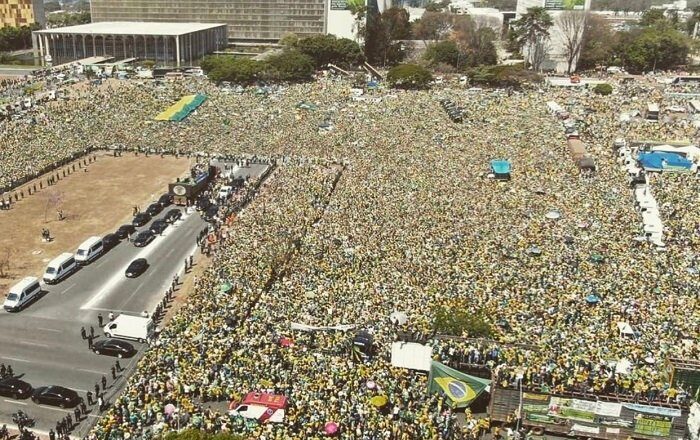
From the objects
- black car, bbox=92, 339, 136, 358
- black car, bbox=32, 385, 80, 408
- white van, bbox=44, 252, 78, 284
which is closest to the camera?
black car, bbox=32, 385, 80, 408

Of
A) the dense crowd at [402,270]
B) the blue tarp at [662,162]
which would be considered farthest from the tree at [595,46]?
the blue tarp at [662,162]

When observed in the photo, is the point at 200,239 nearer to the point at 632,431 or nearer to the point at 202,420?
the point at 202,420

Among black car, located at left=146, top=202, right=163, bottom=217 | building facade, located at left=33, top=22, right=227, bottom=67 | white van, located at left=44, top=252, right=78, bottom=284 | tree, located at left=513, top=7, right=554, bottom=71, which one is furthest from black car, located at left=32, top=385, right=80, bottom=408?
tree, located at left=513, top=7, right=554, bottom=71

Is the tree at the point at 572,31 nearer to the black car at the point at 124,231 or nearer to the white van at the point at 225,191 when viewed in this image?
the white van at the point at 225,191

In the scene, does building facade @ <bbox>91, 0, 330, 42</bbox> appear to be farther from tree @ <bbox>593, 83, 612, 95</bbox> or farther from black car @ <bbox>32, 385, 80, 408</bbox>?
black car @ <bbox>32, 385, 80, 408</bbox>

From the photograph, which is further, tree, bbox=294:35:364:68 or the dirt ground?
tree, bbox=294:35:364:68

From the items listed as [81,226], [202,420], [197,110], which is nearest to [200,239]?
[81,226]

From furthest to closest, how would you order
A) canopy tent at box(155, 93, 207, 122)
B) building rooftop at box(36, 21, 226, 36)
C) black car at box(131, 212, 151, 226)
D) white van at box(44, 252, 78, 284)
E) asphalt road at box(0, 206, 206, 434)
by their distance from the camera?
1. building rooftop at box(36, 21, 226, 36)
2. canopy tent at box(155, 93, 207, 122)
3. black car at box(131, 212, 151, 226)
4. white van at box(44, 252, 78, 284)
5. asphalt road at box(0, 206, 206, 434)
